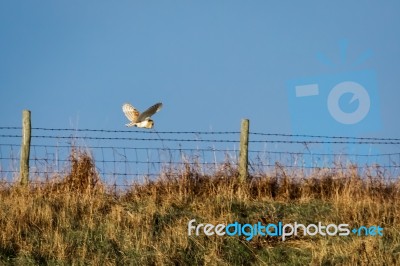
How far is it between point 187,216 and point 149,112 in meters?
1.79

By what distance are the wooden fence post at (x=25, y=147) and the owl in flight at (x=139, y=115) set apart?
6.56 feet

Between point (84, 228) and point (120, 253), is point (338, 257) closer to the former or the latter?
point (120, 253)

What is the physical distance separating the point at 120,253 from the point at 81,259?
20.0 inches

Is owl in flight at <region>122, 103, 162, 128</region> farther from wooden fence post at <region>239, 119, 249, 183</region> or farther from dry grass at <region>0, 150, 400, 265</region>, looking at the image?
wooden fence post at <region>239, 119, 249, 183</region>

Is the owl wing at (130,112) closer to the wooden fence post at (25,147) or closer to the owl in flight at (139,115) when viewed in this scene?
the owl in flight at (139,115)

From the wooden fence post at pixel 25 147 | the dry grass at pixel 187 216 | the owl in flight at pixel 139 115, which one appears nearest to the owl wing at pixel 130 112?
the owl in flight at pixel 139 115

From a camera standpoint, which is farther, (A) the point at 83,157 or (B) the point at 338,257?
(A) the point at 83,157

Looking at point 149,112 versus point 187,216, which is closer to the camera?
point 187,216

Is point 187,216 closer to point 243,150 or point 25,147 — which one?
point 243,150

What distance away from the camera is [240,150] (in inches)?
473

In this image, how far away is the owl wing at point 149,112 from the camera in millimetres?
10234

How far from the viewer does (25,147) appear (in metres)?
12.0

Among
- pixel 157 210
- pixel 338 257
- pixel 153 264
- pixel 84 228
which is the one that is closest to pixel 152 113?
pixel 157 210

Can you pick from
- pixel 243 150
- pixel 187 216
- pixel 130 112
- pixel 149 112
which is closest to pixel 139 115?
pixel 149 112
